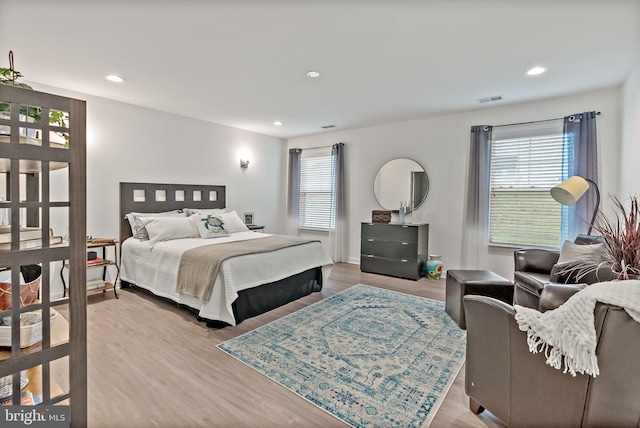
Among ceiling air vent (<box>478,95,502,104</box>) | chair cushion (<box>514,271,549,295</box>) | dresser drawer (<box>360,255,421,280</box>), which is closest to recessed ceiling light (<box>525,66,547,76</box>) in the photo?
ceiling air vent (<box>478,95,502,104</box>)

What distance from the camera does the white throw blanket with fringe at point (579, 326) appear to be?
1.17 metres

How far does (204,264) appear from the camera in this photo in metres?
2.97

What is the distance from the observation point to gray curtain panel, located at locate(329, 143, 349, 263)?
584 centimetres

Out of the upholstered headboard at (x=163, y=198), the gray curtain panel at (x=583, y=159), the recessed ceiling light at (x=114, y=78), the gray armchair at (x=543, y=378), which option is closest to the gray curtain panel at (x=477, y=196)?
the gray curtain panel at (x=583, y=159)

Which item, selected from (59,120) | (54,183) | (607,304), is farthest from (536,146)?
(54,183)

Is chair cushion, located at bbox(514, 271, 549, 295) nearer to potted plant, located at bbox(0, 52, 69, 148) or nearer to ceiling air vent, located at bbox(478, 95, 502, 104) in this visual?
ceiling air vent, located at bbox(478, 95, 502, 104)

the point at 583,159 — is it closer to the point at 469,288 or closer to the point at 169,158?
the point at 469,288

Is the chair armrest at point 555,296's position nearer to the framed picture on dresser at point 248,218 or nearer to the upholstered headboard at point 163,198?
the upholstered headboard at point 163,198

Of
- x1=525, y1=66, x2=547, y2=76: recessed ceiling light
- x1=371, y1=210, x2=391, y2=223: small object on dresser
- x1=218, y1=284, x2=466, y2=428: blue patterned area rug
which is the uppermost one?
x1=525, y1=66, x2=547, y2=76: recessed ceiling light

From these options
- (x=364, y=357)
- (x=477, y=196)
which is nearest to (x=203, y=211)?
(x=364, y=357)

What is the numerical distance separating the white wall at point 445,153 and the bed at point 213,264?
1.99 m

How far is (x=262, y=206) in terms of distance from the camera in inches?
248

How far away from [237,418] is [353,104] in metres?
3.76

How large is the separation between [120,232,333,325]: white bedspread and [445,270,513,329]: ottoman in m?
1.54
